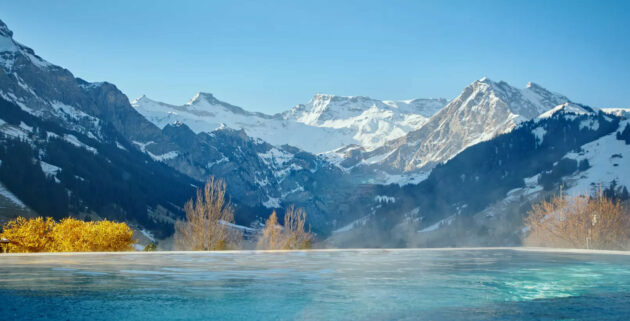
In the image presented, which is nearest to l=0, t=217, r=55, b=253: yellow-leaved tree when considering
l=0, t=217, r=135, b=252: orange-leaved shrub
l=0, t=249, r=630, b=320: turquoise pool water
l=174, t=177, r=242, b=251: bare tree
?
l=0, t=217, r=135, b=252: orange-leaved shrub

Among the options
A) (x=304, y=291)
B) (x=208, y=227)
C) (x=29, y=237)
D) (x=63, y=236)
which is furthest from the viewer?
(x=208, y=227)

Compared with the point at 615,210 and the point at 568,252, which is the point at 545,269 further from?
the point at 615,210

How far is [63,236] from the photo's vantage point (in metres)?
36.2

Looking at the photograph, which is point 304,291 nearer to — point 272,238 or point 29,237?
point 29,237

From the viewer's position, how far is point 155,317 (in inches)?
518

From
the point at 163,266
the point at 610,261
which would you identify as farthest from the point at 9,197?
the point at 610,261

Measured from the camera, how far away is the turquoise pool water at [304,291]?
13.5 metres

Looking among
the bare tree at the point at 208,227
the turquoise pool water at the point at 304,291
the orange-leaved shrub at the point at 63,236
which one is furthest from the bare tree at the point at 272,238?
the turquoise pool water at the point at 304,291

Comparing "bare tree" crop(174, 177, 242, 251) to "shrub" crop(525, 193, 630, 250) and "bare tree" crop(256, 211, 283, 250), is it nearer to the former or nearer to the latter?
"bare tree" crop(256, 211, 283, 250)

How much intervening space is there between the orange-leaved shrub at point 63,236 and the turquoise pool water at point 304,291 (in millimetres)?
7761

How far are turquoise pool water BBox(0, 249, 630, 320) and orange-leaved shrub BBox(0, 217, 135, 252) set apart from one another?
25.5 ft

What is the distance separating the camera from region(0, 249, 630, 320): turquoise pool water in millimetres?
13539

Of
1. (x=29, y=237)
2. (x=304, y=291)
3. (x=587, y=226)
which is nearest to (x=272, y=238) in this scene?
(x=29, y=237)

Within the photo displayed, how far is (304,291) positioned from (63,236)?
2513 centimetres
